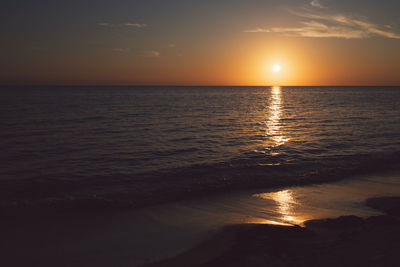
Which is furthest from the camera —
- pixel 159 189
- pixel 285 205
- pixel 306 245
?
pixel 159 189

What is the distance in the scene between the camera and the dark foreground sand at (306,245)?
17.9 ft

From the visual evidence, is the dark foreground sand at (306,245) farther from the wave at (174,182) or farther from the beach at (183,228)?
the wave at (174,182)

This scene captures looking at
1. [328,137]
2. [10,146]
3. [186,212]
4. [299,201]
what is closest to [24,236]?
[186,212]

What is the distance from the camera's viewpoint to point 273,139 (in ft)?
70.3

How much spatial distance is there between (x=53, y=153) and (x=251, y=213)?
12.2m

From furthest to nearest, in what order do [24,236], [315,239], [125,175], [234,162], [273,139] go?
[273,139] < [234,162] < [125,175] < [24,236] < [315,239]

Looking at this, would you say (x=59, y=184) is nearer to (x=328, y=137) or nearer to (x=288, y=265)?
(x=288, y=265)

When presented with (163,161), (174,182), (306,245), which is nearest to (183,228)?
(306,245)

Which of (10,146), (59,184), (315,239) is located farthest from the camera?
(10,146)

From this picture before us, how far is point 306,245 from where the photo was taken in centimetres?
607

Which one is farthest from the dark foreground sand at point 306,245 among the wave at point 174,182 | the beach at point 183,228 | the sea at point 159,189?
the wave at point 174,182

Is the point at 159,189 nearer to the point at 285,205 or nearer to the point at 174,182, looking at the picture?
the point at 174,182

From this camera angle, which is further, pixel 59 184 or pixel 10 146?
pixel 10 146

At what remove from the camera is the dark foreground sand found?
544cm
